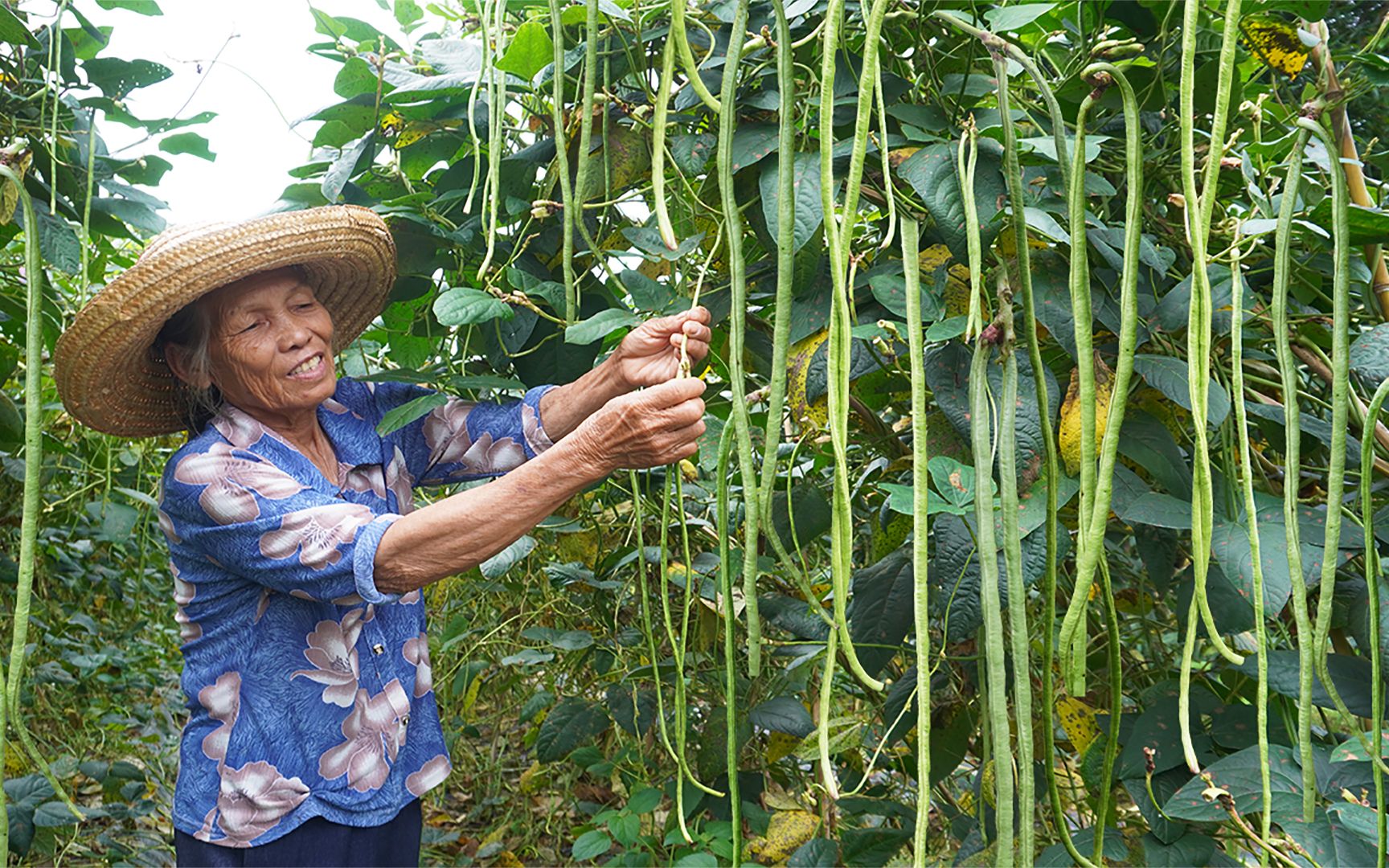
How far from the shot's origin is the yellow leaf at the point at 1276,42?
1.06m

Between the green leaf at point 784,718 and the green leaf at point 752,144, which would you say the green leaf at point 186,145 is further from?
the green leaf at point 784,718

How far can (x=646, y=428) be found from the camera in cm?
107

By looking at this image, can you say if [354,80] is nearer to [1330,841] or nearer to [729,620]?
[729,620]

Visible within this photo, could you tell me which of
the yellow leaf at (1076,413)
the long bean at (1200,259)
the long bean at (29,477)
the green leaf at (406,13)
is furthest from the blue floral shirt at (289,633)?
the long bean at (1200,259)

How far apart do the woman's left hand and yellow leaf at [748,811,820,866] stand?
0.80 m

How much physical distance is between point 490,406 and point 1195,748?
0.95 metres

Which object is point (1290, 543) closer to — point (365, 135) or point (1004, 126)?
point (1004, 126)

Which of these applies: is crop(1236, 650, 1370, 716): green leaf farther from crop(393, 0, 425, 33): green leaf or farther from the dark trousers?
crop(393, 0, 425, 33): green leaf

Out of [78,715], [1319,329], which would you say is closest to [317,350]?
[1319,329]

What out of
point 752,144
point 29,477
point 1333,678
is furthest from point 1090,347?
point 29,477

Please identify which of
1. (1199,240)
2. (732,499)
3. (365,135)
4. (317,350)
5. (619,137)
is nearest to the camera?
(1199,240)

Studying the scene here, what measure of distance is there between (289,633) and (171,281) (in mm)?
442

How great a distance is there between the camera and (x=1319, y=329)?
1.16 meters

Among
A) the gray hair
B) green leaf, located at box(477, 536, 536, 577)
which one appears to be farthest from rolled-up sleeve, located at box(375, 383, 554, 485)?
the gray hair
